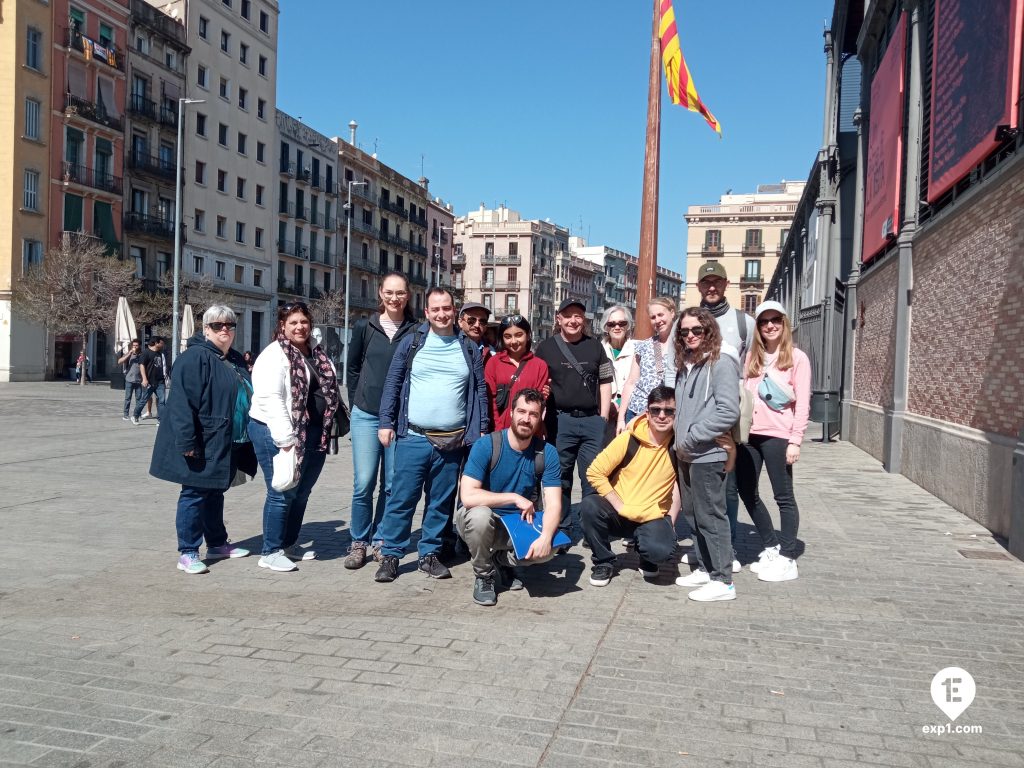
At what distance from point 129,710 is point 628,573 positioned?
343 cm

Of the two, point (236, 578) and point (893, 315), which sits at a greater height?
point (893, 315)

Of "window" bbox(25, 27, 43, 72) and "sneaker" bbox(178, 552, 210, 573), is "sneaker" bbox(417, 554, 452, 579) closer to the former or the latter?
"sneaker" bbox(178, 552, 210, 573)

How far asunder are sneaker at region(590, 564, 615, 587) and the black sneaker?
125cm

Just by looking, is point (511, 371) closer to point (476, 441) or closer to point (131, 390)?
point (476, 441)

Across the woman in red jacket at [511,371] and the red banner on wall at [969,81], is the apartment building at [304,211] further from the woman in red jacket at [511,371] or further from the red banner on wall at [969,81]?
the woman in red jacket at [511,371]

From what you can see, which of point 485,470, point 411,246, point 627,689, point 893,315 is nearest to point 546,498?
point 485,470

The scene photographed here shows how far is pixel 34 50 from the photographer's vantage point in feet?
124

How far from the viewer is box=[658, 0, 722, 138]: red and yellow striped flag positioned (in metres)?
10.5

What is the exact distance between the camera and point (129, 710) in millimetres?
3453

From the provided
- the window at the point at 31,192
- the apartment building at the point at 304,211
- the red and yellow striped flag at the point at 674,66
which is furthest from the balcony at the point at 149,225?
the red and yellow striped flag at the point at 674,66

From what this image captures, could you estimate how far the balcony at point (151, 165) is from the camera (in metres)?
43.3

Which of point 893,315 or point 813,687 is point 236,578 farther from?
point 893,315

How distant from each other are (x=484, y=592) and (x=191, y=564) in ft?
6.50

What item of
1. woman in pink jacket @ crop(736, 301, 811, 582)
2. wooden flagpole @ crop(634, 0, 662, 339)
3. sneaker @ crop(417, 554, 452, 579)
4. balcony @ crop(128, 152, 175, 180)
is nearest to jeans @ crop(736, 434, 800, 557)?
woman in pink jacket @ crop(736, 301, 811, 582)
